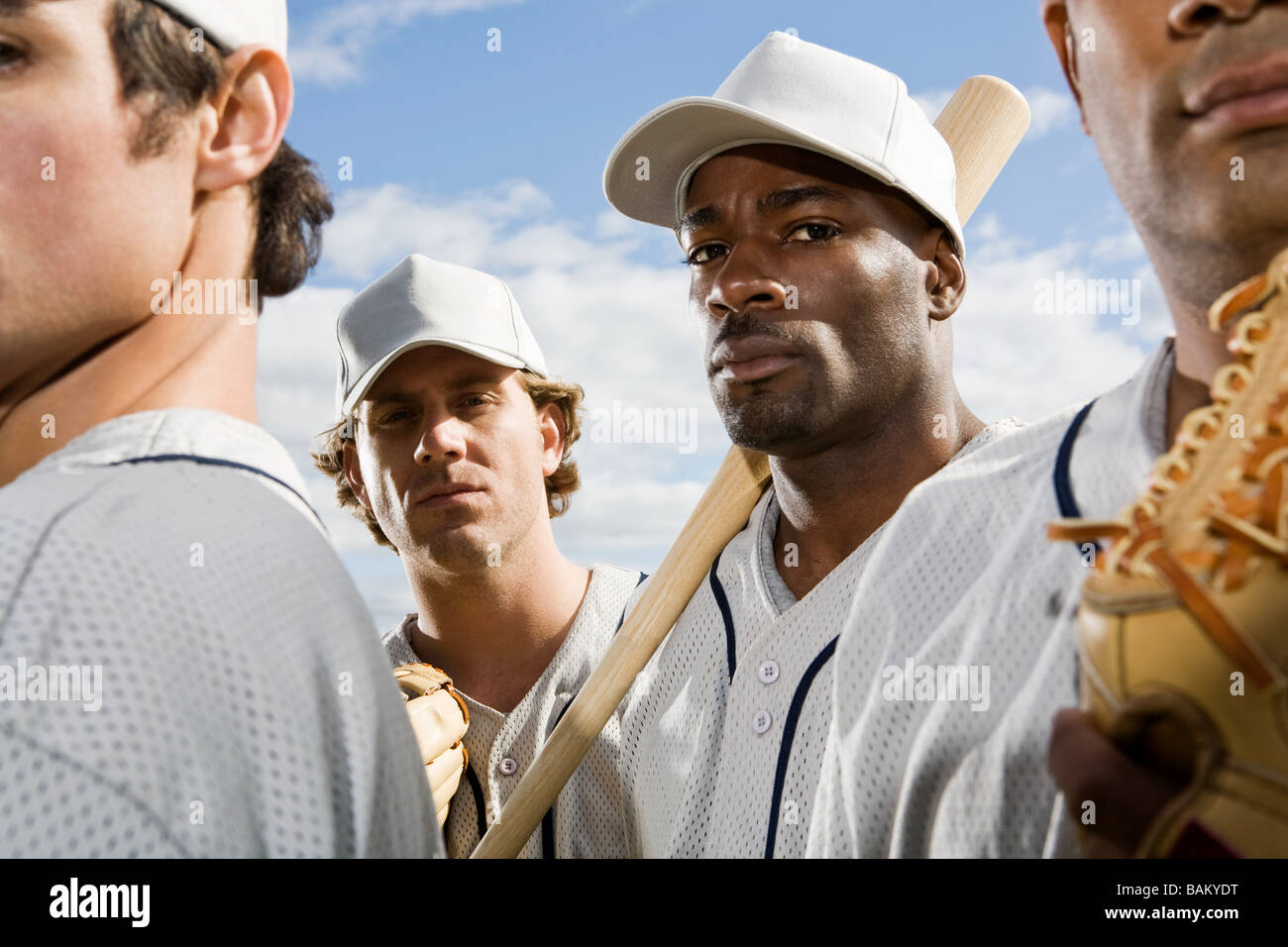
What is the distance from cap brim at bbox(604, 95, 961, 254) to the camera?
1.25m

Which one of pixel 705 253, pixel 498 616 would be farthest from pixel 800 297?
pixel 498 616

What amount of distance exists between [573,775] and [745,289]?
2.24ft

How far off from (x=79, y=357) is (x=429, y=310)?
0.94 m

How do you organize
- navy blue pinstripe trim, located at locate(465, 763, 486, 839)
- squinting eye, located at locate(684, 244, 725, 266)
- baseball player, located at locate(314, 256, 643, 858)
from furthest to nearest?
1. baseball player, located at locate(314, 256, 643, 858)
2. navy blue pinstripe trim, located at locate(465, 763, 486, 839)
3. squinting eye, located at locate(684, 244, 725, 266)

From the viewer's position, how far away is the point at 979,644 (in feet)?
2.08

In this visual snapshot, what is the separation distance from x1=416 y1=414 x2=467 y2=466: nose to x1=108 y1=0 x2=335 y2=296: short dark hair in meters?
0.75

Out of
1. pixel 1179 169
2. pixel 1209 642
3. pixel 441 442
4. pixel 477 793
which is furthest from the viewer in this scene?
pixel 441 442

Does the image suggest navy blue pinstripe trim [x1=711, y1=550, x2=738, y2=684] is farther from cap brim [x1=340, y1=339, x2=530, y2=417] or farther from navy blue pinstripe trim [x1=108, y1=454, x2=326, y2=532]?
navy blue pinstripe trim [x1=108, y1=454, x2=326, y2=532]

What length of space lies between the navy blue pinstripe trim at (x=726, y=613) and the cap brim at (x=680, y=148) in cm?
50

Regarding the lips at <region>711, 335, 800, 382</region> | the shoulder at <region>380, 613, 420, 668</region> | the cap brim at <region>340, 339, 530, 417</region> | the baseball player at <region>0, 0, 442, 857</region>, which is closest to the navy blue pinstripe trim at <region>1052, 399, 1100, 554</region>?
the baseball player at <region>0, 0, 442, 857</region>

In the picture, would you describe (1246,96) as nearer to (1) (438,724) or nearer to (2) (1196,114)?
(2) (1196,114)
